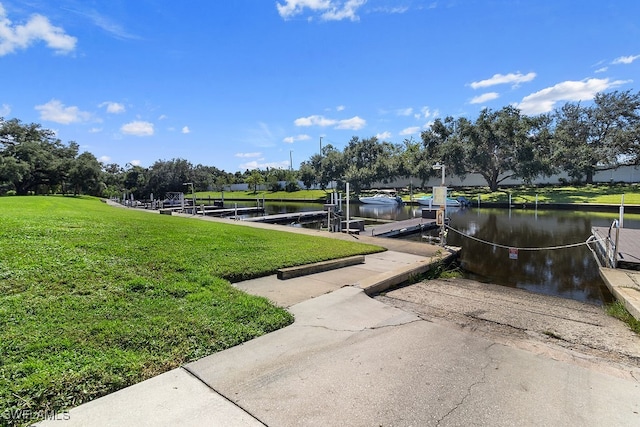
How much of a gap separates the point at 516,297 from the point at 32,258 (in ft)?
26.8

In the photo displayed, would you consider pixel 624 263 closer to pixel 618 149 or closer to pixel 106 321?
pixel 106 321

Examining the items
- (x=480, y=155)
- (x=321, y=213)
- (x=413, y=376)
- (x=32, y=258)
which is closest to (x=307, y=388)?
(x=413, y=376)

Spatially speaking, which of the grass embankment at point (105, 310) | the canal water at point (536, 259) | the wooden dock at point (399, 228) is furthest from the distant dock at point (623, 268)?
the wooden dock at point (399, 228)

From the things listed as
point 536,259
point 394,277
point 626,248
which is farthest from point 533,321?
point 536,259

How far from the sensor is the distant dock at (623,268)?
626 cm

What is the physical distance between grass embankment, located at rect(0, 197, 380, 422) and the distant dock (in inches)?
235

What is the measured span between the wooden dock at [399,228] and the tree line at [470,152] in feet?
71.7

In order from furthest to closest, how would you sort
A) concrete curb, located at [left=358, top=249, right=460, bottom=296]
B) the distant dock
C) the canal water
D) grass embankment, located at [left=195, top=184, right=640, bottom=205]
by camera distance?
1. grass embankment, located at [left=195, top=184, right=640, bottom=205]
2. the canal water
3. concrete curb, located at [left=358, top=249, right=460, bottom=296]
4. the distant dock

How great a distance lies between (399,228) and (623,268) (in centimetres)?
918

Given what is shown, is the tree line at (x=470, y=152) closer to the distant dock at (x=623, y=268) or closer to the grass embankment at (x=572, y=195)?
the grass embankment at (x=572, y=195)

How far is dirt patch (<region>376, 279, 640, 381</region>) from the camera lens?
4120 millimetres

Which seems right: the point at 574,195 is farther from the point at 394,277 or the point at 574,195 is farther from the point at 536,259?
the point at 394,277

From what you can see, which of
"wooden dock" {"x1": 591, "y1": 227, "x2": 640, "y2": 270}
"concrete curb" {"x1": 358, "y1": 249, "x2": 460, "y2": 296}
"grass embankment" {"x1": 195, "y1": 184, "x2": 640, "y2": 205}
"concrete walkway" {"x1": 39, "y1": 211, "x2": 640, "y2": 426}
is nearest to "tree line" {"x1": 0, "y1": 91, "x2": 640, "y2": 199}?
"grass embankment" {"x1": 195, "y1": 184, "x2": 640, "y2": 205}

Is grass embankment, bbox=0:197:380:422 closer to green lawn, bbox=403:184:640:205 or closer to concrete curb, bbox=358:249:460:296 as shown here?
concrete curb, bbox=358:249:460:296
